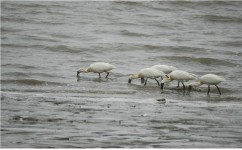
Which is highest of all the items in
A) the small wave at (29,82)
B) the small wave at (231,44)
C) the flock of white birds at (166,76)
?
the small wave at (231,44)

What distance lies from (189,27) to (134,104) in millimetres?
12624

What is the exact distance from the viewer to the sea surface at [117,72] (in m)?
8.11

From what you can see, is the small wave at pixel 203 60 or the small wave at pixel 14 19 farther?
the small wave at pixel 14 19

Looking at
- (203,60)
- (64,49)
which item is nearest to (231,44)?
A: (203,60)

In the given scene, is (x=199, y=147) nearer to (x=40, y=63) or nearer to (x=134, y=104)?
(x=134, y=104)

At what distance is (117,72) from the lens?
15.7 meters

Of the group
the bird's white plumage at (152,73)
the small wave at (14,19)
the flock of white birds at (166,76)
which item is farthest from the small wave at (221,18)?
the bird's white plumage at (152,73)

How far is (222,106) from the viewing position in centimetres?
1107

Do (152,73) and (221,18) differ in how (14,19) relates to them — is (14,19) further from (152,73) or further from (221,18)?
(152,73)

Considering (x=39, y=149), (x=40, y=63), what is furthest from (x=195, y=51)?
(x=39, y=149)

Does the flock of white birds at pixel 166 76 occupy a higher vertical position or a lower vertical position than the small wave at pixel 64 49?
lower

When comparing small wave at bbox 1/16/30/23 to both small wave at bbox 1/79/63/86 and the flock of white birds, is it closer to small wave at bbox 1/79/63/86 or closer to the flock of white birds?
the flock of white birds

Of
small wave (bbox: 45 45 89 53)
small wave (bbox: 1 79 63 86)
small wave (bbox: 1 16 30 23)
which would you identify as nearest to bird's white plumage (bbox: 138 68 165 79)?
small wave (bbox: 1 79 63 86)

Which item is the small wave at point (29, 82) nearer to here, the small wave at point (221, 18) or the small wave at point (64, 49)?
the small wave at point (64, 49)
